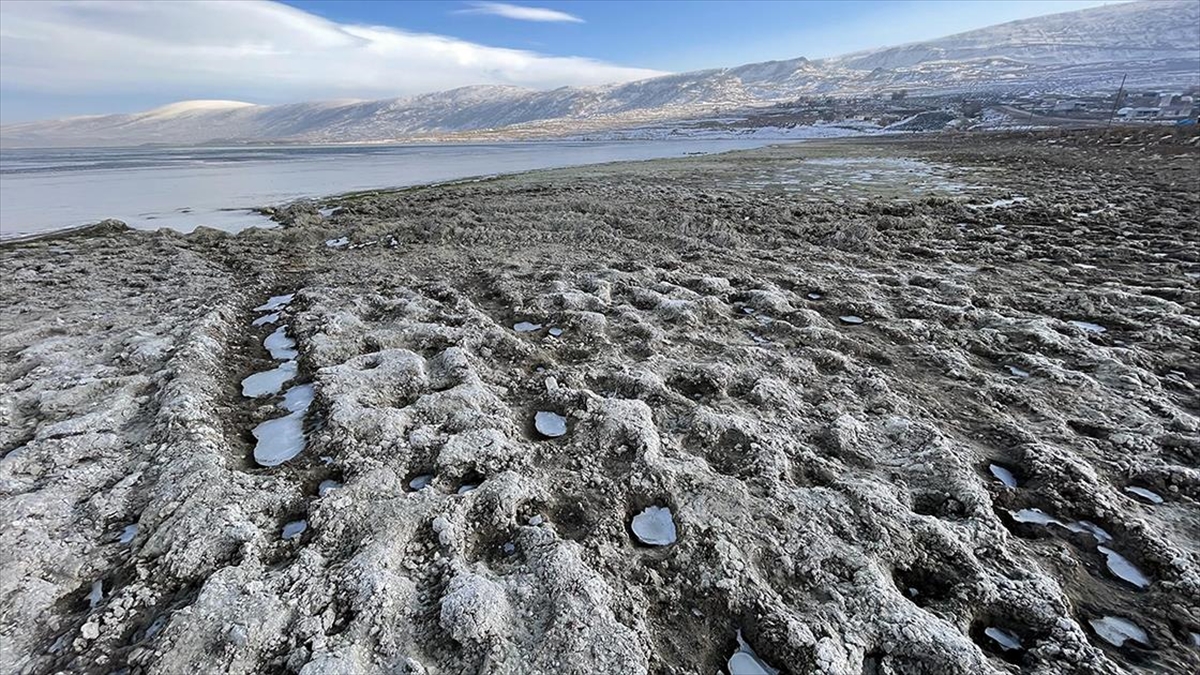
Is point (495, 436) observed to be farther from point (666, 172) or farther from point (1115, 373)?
point (666, 172)

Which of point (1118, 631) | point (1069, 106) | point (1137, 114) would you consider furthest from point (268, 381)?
point (1069, 106)

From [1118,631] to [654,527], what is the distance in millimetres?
2869

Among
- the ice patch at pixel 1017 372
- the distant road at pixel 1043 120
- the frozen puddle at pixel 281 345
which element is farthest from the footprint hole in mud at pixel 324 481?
the distant road at pixel 1043 120

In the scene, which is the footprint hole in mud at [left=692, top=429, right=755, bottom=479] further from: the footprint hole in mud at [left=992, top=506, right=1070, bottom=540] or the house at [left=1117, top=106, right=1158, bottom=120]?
the house at [left=1117, top=106, right=1158, bottom=120]

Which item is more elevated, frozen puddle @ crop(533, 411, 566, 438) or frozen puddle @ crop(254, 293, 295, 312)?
frozen puddle @ crop(533, 411, 566, 438)

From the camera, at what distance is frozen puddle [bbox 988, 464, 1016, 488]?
182 inches

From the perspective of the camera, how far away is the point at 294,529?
417 centimetres

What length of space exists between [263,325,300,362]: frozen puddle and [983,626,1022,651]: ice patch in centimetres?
773

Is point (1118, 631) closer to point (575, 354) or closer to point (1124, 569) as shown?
point (1124, 569)

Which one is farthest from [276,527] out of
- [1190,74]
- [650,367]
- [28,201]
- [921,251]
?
[1190,74]

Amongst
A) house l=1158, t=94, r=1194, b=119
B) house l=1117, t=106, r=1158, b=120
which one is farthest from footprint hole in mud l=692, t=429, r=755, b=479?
house l=1158, t=94, r=1194, b=119

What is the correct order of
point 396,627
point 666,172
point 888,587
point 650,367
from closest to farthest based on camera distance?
point 396,627 → point 888,587 → point 650,367 → point 666,172

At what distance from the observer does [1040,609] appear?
3.35m

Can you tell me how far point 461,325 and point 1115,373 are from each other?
811 cm
